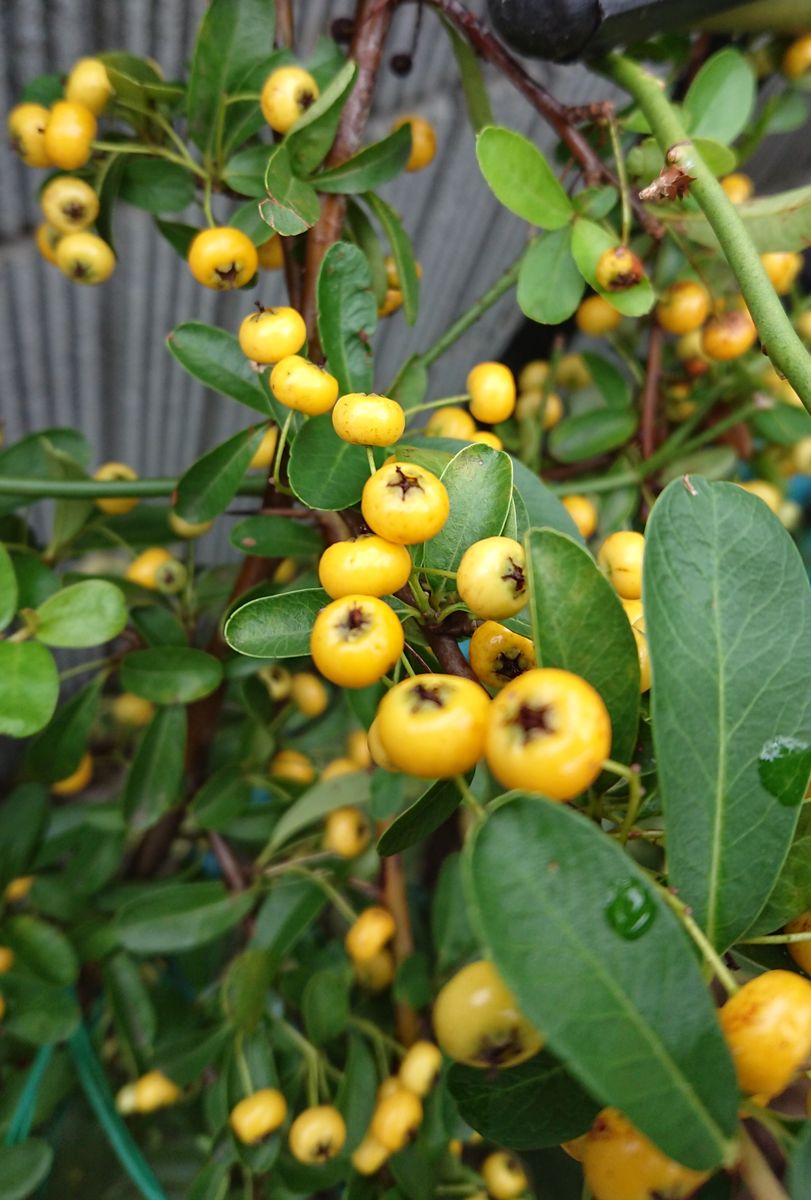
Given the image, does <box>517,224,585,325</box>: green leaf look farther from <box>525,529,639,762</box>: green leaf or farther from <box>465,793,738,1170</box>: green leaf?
<box>465,793,738,1170</box>: green leaf

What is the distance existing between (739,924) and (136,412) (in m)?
1.14

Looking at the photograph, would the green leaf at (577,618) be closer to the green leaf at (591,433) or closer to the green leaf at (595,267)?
the green leaf at (595,267)

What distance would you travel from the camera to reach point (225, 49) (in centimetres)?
58

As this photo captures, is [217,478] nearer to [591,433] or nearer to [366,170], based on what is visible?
[366,170]

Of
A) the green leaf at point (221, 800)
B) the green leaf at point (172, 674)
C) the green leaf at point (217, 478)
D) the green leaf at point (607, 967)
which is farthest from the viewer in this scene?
the green leaf at point (221, 800)

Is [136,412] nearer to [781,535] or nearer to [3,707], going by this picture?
[3,707]

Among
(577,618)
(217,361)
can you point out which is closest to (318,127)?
(217,361)

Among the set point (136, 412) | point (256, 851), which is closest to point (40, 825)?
point (256, 851)

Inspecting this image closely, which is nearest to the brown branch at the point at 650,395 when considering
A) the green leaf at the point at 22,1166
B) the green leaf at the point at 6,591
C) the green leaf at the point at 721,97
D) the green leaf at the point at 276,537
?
the green leaf at the point at 721,97

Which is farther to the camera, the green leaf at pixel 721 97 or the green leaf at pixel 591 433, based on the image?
the green leaf at pixel 591 433

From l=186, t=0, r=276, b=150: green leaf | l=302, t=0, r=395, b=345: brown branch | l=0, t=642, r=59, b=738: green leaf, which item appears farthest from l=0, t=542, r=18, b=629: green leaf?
l=186, t=0, r=276, b=150: green leaf

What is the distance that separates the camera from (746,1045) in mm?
280

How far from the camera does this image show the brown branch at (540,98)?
1.88 feet

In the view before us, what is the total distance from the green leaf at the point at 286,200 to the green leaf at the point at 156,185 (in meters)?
0.15
